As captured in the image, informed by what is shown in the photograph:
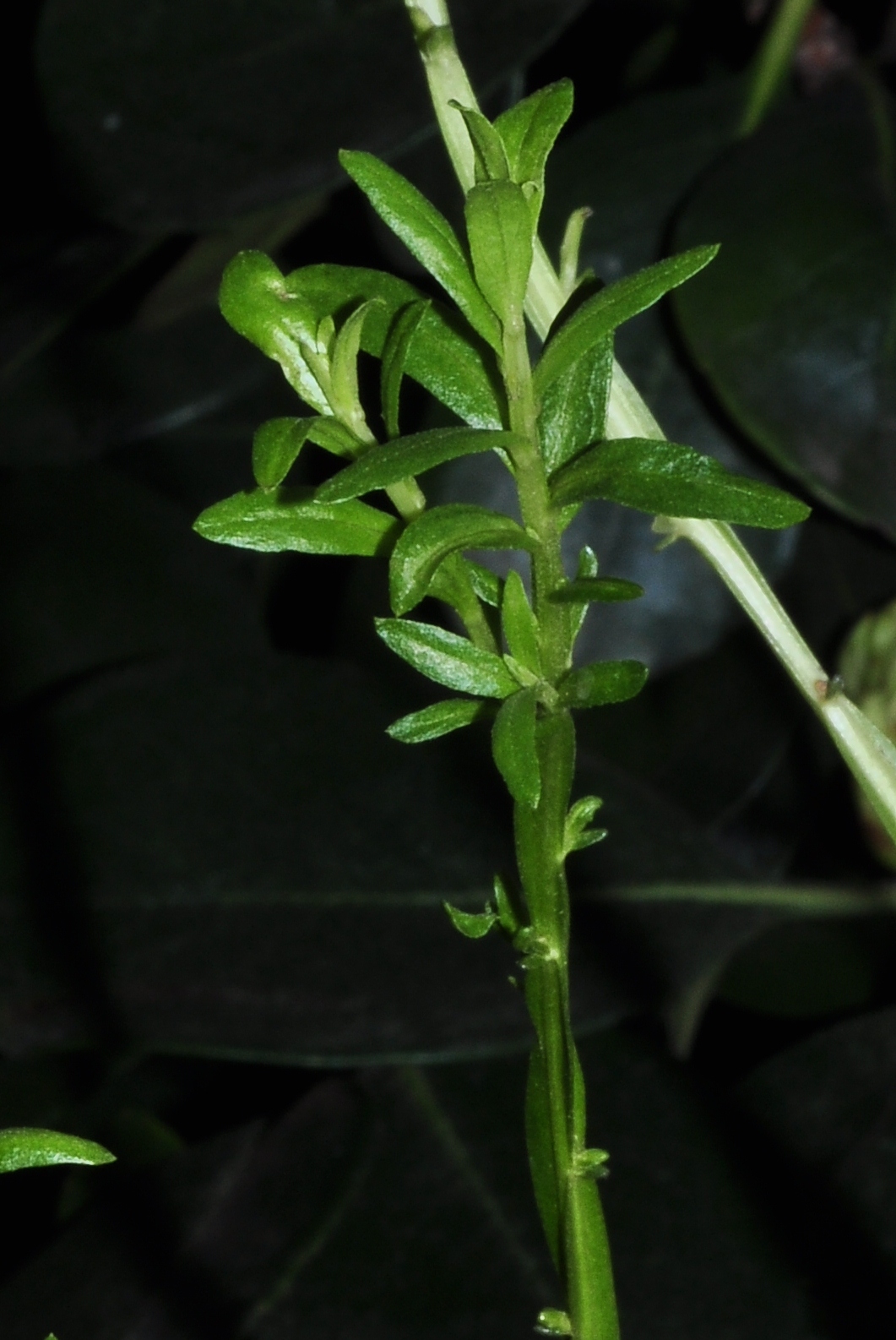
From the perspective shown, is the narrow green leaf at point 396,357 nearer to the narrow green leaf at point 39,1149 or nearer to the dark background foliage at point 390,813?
the narrow green leaf at point 39,1149

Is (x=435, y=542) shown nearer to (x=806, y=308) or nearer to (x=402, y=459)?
(x=402, y=459)

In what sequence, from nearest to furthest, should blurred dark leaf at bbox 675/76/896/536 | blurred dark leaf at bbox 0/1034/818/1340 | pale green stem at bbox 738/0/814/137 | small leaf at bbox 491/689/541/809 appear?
small leaf at bbox 491/689/541/809 → blurred dark leaf at bbox 0/1034/818/1340 → blurred dark leaf at bbox 675/76/896/536 → pale green stem at bbox 738/0/814/137

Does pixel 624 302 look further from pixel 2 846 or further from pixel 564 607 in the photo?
pixel 2 846

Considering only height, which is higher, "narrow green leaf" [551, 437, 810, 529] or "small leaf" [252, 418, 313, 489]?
"small leaf" [252, 418, 313, 489]

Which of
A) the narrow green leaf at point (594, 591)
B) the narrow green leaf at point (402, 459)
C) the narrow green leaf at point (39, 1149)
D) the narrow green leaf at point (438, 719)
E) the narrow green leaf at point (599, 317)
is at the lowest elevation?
the narrow green leaf at point (39, 1149)

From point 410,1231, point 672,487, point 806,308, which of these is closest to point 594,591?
point 672,487

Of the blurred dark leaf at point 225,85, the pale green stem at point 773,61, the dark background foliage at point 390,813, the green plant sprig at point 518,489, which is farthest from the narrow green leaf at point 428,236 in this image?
the pale green stem at point 773,61

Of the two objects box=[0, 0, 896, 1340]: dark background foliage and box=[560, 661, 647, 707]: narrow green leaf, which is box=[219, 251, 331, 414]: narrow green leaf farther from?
box=[0, 0, 896, 1340]: dark background foliage

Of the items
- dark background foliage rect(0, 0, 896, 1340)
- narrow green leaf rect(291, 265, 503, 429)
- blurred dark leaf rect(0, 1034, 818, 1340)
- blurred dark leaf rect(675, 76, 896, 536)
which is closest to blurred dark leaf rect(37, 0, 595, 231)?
dark background foliage rect(0, 0, 896, 1340)
